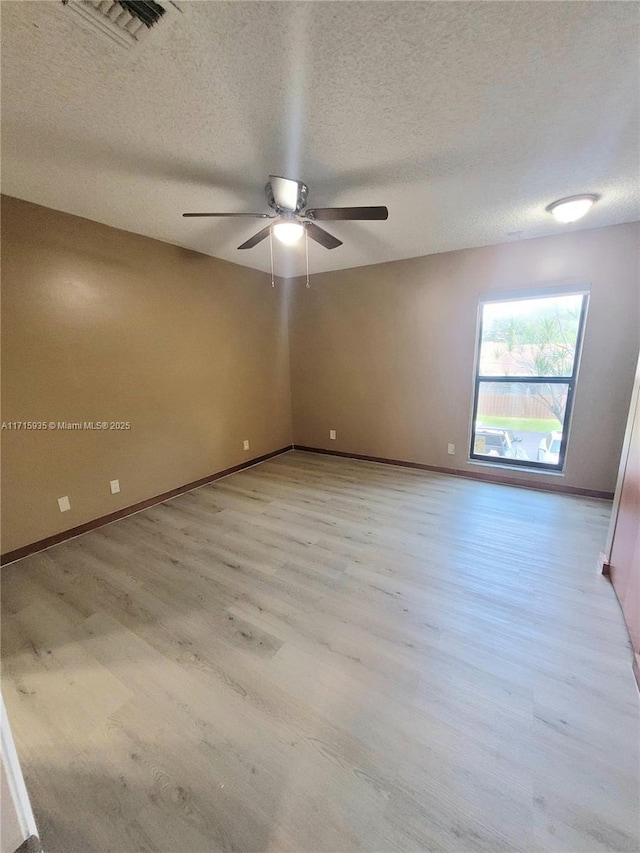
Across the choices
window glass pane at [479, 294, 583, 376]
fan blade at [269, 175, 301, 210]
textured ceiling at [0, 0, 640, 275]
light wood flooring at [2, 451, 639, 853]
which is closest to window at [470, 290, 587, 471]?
window glass pane at [479, 294, 583, 376]

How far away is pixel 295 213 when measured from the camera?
2.00 m

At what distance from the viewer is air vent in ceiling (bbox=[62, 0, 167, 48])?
3.18 feet

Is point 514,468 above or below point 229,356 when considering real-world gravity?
below

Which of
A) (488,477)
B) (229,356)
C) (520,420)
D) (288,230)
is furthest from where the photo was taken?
(229,356)

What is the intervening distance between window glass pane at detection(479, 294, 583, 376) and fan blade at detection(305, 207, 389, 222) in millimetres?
2095

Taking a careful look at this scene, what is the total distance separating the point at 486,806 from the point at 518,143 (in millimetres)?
2806

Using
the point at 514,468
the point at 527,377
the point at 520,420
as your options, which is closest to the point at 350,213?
the point at 527,377

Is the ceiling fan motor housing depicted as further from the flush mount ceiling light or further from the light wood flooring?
the light wood flooring

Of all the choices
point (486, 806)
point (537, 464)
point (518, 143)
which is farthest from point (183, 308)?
point (537, 464)

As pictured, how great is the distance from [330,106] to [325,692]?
2.57 metres

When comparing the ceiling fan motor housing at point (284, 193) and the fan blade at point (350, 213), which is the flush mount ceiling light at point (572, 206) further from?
the ceiling fan motor housing at point (284, 193)

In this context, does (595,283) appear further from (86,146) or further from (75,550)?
(75,550)

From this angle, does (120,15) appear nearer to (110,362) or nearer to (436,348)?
(110,362)

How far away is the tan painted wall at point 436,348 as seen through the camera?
108 inches
